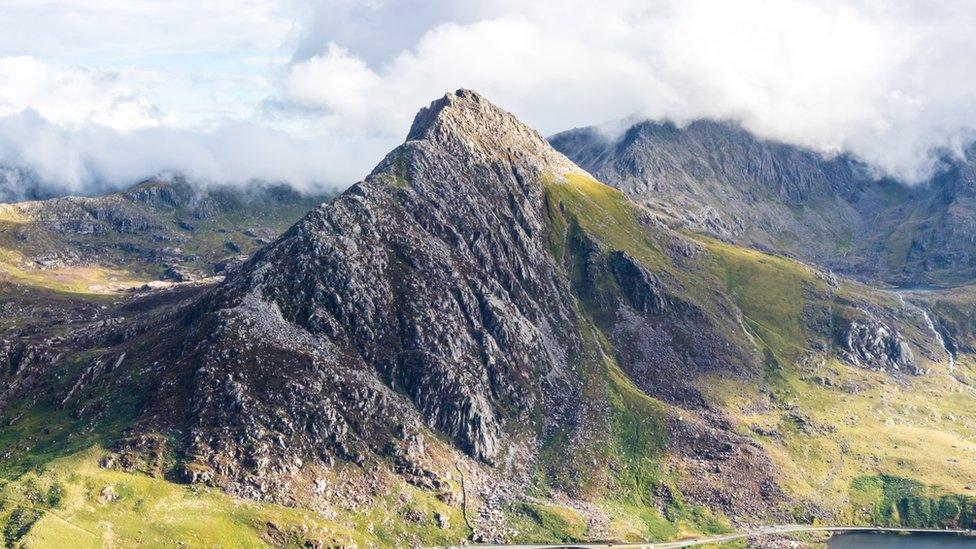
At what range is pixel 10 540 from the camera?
176 meters

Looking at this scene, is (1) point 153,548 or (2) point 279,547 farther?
(2) point 279,547

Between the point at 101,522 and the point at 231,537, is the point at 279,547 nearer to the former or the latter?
the point at 231,537

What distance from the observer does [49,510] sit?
618ft

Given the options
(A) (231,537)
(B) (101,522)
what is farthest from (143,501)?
(A) (231,537)

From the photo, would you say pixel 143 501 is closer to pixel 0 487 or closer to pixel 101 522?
pixel 101 522

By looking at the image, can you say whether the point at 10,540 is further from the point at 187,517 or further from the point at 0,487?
the point at 187,517

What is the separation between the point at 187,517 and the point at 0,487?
4491 centimetres

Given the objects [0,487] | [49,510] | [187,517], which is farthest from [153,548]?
[0,487]

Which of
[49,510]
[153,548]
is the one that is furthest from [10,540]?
[153,548]

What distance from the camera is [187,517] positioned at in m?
198

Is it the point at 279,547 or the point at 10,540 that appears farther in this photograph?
the point at 279,547

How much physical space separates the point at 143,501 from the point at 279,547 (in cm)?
3539

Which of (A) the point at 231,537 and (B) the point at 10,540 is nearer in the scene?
(B) the point at 10,540

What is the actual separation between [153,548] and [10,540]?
96.2 ft
